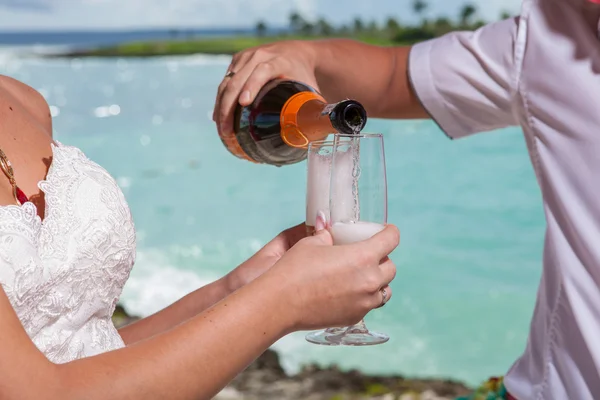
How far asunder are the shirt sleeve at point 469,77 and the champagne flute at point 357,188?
1.36 ft

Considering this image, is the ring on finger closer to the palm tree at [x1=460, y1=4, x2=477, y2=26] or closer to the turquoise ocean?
the turquoise ocean

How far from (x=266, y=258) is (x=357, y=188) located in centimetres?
23

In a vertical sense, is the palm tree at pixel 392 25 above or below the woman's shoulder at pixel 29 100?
above

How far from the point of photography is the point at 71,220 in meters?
1.18

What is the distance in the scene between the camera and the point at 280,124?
144cm

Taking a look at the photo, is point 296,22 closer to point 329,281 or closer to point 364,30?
point 364,30

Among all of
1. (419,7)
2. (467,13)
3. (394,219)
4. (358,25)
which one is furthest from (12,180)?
(419,7)

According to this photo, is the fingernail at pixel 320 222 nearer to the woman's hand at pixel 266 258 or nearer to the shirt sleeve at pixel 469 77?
the woman's hand at pixel 266 258

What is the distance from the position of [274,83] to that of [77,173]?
39 cm

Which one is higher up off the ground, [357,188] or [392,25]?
[392,25]

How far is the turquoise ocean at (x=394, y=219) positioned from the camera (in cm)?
1092

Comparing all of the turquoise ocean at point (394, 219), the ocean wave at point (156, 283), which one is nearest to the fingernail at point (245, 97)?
the turquoise ocean at point (394, 219)

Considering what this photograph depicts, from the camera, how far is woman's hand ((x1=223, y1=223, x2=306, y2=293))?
4.33ft

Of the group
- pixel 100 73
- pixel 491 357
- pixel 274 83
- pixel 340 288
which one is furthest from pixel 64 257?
pixel 100 73
